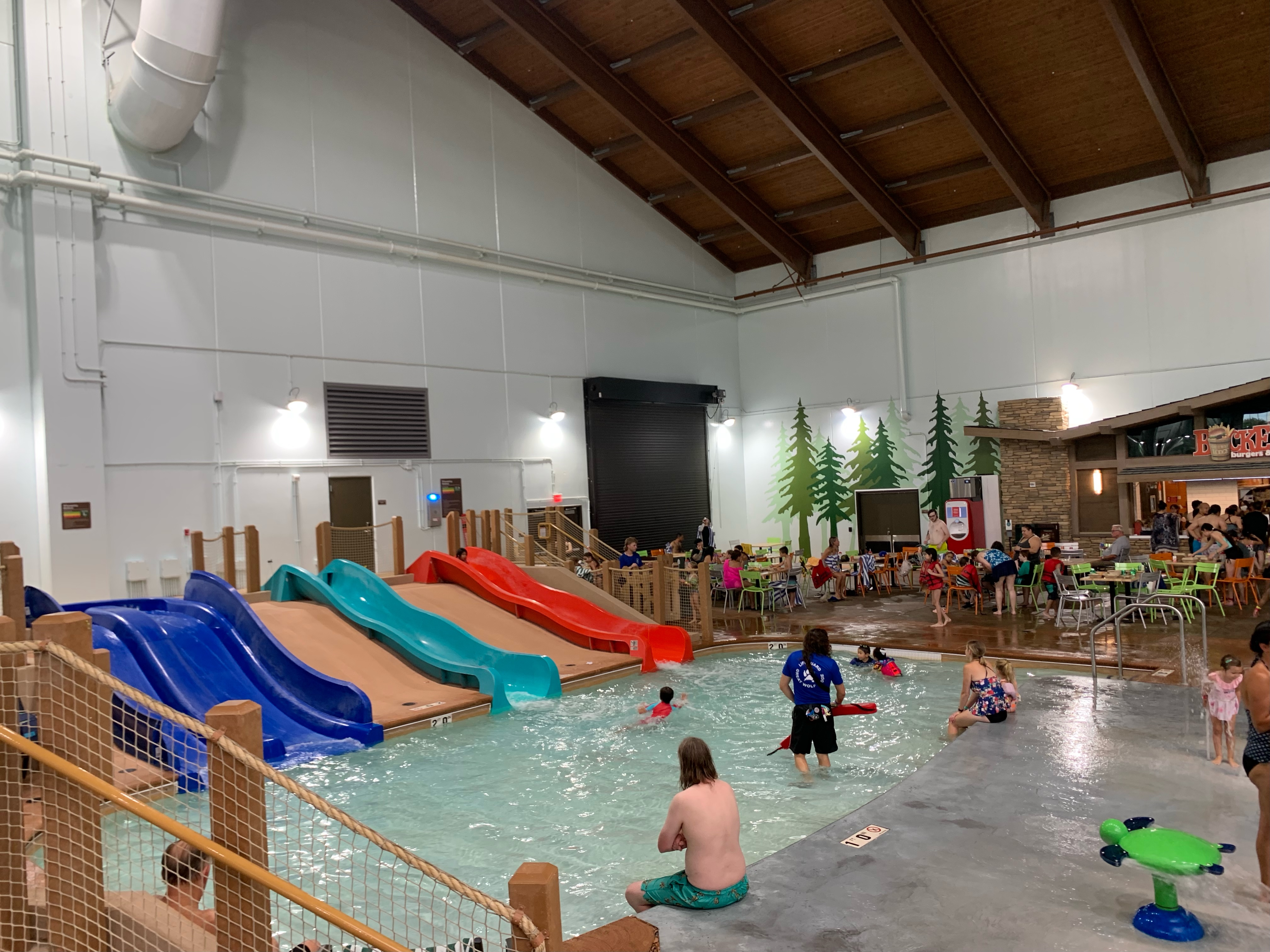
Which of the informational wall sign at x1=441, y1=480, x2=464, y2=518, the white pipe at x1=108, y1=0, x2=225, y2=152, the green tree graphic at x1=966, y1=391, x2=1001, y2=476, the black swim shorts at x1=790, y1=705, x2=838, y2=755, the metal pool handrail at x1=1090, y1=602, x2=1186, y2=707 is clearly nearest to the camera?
the black swim shorts at x1=790, y1=705, x2=838, y2=755

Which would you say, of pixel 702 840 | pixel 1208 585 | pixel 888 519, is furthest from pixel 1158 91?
pixel 702 840

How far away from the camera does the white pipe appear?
10.5 metres

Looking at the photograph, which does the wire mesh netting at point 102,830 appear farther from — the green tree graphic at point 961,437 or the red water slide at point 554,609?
the green tree graphic at point 961,437

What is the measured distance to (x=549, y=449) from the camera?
1644cm

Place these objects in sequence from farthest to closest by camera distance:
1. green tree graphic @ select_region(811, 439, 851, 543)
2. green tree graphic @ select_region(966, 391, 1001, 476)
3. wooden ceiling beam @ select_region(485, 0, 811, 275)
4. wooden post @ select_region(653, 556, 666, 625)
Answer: green tree graphic @ select_region(811, 439, 851, 543) → green tree graphic @ select_region(966, 391, 1001, 476) → wooden ceiling beam @ select_region(485, 0, 811, 275) → wooden post @ select_region(653, 556, 666, 625)

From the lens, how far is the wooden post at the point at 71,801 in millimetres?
2426

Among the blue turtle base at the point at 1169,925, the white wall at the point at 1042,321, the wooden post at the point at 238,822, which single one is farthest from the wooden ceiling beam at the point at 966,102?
the wooden post at the point at 238,822

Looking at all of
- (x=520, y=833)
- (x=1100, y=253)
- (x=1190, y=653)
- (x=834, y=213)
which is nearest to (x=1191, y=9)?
(x=1100, y=253)

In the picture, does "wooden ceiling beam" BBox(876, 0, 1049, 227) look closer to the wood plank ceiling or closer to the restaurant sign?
the wood plank ceiling

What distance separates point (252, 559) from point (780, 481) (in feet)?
38.7

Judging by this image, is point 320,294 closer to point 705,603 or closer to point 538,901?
point 705,603

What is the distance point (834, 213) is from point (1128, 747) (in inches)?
526

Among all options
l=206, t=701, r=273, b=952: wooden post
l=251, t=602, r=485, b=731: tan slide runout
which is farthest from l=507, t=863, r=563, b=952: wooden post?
l=251, t=602, r=485, b=731: tan slide runout

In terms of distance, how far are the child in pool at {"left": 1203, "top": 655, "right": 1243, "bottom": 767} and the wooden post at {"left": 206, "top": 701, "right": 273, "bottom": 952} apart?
5.52 m
